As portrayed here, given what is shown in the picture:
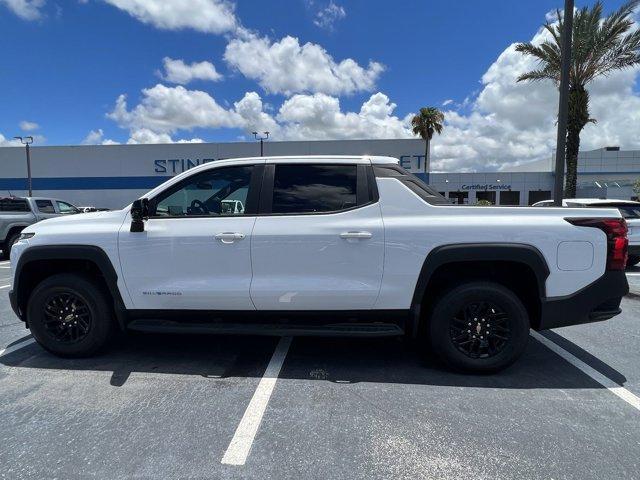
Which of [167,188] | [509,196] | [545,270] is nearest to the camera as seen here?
[545,270]

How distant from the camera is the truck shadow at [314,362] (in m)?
3.62

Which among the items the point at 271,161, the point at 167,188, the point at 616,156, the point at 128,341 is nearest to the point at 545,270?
the point at 271,161

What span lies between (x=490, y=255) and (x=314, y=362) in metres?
1.86

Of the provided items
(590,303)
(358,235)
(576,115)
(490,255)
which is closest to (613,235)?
(590,303)

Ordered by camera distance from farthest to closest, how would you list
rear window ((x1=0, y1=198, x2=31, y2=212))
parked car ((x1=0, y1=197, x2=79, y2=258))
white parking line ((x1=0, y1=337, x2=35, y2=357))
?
1. rear window ((x1=0, y1=198, x2=31, y2=212))
2. parked car ((x1=0, y1=197, x2=79, y2=258))
3. white parking line ((x1=0, y1=337, x2=35, y2=357))

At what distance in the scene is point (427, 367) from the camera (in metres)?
3.84

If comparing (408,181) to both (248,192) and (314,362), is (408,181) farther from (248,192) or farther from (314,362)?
(314,362)

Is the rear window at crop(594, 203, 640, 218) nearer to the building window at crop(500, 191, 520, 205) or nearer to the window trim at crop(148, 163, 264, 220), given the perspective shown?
the window trim at crop(148, 163, 264, 220)

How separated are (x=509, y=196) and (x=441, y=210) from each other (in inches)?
1371

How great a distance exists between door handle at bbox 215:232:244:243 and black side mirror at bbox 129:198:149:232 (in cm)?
71

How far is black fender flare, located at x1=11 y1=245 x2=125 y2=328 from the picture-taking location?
12.3 feet

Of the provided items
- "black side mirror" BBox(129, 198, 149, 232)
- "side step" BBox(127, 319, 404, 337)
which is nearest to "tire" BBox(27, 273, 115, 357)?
"side step" BBox(127, 319, 404, 337)

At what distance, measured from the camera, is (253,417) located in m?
2.98

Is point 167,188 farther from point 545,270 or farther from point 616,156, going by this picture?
point 616,156
